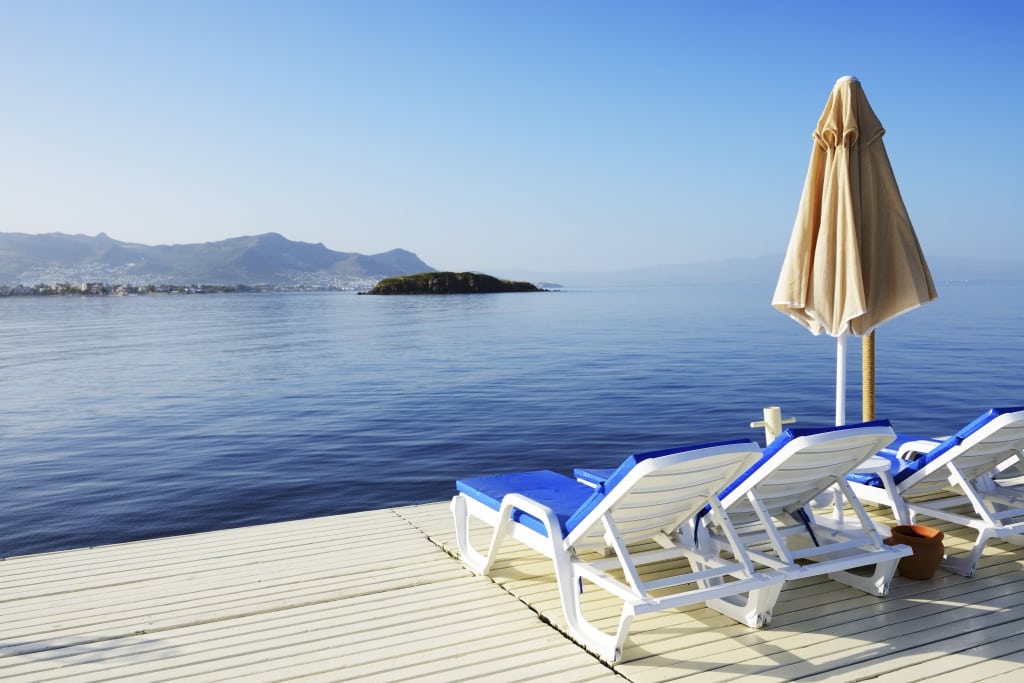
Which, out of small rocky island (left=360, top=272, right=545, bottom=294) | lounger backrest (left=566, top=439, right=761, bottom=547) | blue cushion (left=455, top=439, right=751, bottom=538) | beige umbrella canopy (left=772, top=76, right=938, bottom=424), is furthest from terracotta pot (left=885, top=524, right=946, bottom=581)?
small rocky island (left=360, top=272, right=545, bottom=294)

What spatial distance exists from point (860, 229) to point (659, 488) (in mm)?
2882

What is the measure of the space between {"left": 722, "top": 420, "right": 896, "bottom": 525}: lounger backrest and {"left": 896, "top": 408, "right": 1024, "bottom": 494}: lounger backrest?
0.75m

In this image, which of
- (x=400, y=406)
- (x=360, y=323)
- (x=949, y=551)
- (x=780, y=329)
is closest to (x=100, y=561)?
(x=949, y=551)

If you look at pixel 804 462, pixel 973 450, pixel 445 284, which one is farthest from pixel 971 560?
pixel 445 284

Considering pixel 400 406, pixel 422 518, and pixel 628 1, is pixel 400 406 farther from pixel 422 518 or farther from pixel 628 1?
pixel 628 1

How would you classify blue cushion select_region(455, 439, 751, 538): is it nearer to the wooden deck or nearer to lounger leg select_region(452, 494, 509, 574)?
lounger leg select_region(452, 494, 509, 574)

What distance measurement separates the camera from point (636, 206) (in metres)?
59.9

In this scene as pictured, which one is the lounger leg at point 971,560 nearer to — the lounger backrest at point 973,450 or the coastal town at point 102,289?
the lounger backrest at point 973,450

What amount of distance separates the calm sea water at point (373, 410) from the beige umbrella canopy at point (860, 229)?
6190 millimetres

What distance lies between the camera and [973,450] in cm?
431

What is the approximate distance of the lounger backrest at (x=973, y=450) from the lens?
4.07m

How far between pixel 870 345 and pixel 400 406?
12118 millimetres

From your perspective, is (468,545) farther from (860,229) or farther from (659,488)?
(860,229)

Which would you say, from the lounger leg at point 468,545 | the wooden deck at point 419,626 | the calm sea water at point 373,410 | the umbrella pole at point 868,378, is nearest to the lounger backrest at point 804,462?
the wooden deck at point 419,626
